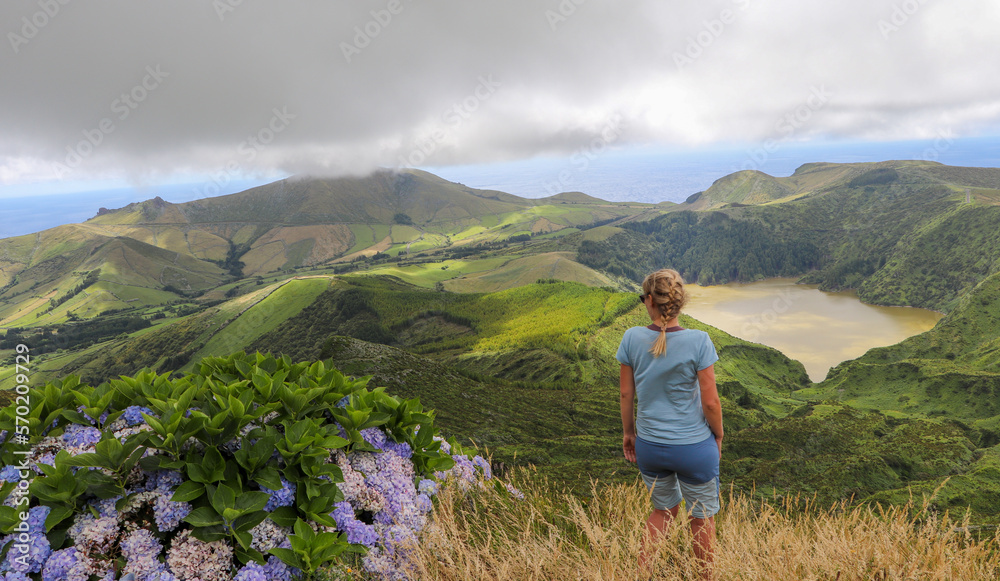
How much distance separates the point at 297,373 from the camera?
4887 millimetres

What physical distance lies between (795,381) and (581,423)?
164 feet

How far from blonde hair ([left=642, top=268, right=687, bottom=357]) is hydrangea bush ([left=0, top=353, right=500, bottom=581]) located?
2.43 meters

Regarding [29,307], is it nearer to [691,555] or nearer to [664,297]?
[664,297]

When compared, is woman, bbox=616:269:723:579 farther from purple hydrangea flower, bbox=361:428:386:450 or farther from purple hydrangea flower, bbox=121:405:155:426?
purple hydrangea flower, bbox=121:405:155:426

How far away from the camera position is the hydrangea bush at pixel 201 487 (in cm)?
303

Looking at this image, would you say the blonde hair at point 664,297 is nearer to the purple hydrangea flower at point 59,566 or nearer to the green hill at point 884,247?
the purple hydrangea flower at point 59,566

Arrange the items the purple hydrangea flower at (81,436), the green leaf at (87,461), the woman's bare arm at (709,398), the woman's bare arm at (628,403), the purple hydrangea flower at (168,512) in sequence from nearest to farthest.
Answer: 1. the green leaf at (87,461)
2. the purple hydrangea flower at (168,512)
3. the purple hydrangea flower at (81,436)
4. the woman's bare arm at (709,398)
5. the woman's bare arm at (628,403)

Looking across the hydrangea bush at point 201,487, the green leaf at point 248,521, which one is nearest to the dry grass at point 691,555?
the hydrangea bush at point 201,487

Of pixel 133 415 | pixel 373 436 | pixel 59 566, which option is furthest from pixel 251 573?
pixel 133 415

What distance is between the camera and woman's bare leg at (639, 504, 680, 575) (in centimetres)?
344

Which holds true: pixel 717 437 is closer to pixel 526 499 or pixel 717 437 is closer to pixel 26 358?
pixel 526 499

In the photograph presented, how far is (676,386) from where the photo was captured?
424 cm

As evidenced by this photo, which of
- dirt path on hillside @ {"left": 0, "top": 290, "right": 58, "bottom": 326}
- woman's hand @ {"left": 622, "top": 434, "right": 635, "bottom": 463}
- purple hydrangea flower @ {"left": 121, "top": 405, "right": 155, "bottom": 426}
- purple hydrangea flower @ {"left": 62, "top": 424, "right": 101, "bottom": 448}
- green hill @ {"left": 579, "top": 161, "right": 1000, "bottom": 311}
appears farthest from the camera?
dirt path on hillside @ {"left": 0, "top": 290, "right": 58, "bottom": 326}

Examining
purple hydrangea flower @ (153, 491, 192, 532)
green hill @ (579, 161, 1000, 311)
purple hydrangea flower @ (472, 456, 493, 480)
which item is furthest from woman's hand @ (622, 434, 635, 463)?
green hill @ (579, 161, 1000, 311)
